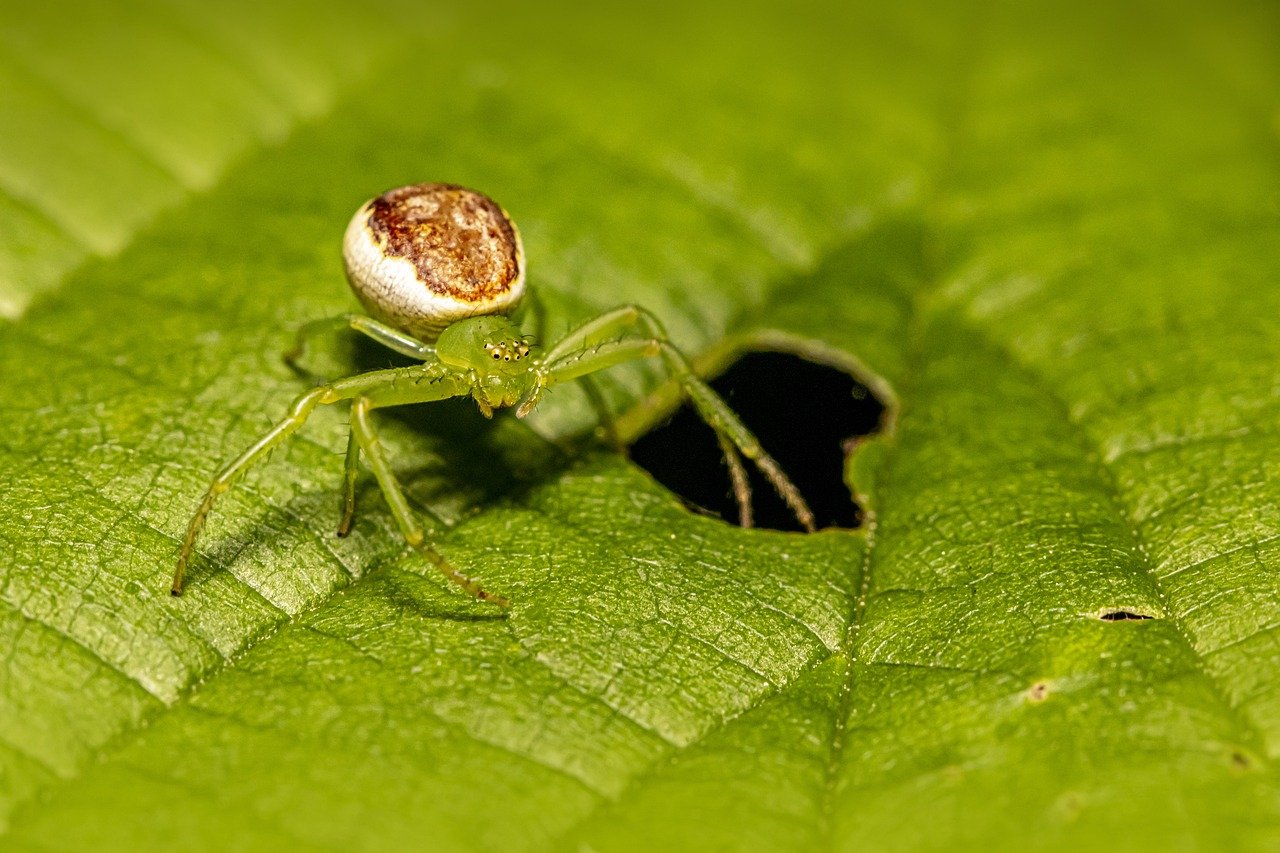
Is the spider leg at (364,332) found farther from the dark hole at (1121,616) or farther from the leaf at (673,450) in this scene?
the dark hole at (1121,616)

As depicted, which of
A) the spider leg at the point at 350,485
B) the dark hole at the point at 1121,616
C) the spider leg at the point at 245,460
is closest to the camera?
the dark hole at the point at 1121,616

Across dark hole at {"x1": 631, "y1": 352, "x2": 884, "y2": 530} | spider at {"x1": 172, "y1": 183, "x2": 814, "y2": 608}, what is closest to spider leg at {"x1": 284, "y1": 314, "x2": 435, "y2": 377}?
spider at {"x1": 172, "y1": 183, "x2": 814, "y2": 608}

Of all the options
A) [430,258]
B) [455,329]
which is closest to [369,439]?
[455,329]

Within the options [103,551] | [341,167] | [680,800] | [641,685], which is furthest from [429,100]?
[680,800]

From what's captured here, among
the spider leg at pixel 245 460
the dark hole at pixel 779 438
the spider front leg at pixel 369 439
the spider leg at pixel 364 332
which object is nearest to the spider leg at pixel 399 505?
the spider front leg at pixel 369 439

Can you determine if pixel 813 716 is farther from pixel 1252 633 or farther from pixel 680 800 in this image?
pixel 1252 633
